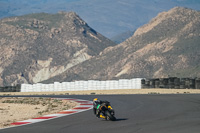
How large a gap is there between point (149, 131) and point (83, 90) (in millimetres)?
41376

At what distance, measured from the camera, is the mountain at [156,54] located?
97.1 m

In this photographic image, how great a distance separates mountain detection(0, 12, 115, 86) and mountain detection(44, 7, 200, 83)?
1468cm

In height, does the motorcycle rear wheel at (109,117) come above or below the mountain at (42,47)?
below

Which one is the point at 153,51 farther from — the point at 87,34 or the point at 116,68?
the point at 87,34

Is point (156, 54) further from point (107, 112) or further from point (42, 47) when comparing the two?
point (107, 112)

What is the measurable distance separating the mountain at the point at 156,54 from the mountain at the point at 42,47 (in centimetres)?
1468

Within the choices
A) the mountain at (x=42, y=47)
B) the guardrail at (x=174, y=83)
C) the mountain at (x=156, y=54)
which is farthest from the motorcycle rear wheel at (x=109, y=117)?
the mountain at (x=42, y=47)

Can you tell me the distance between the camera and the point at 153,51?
107 metres

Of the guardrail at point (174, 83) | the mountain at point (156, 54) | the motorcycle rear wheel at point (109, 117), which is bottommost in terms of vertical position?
the motorcycle rear wheel at point (109, 117)

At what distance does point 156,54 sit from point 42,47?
160 feet

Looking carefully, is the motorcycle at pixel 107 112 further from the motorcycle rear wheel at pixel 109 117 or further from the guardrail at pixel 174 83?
the guardrail at pixel 174 83

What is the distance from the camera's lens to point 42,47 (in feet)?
461

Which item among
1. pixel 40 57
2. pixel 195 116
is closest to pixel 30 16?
pixel 40 57

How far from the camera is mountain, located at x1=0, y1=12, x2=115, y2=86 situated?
13068cm
